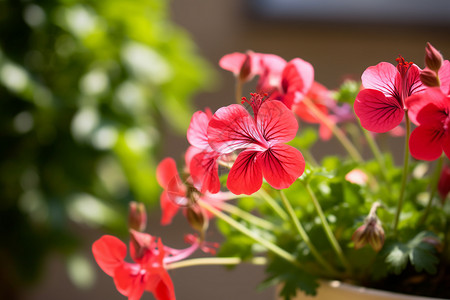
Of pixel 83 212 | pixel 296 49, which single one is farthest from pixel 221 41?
pixel 83 212

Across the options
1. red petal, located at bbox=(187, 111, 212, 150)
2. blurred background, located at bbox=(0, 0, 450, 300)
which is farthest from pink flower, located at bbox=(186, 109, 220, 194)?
blurred background, located at bbox=(0, 0, 450, 300)

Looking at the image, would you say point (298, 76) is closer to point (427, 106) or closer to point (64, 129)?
point (427, 106)

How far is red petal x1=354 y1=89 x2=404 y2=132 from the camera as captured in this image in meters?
0.20

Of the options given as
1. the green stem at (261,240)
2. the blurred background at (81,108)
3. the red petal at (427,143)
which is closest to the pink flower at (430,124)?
the red petal at (427,143)

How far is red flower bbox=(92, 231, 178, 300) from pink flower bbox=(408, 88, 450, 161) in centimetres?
13

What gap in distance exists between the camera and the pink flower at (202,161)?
0.22 meters

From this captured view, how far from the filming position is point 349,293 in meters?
0.25

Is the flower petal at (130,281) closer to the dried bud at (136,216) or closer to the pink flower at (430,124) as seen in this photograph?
the dried bud at (136,216)

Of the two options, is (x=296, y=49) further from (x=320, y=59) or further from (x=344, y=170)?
(x=344, y=170)

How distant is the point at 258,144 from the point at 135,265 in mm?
99

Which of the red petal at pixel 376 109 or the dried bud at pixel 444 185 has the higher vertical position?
the red petal at pixel 376 109

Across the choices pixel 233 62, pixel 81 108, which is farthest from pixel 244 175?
pixel 81 108

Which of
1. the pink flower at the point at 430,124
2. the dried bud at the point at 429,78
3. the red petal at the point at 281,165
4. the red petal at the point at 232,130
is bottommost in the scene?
the red petal at the point at 281,165

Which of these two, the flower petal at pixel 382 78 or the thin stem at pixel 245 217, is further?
the thin stem at pixel 245 217
